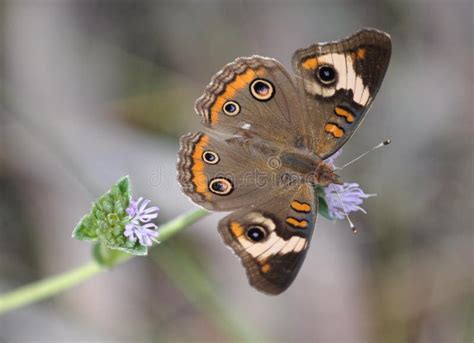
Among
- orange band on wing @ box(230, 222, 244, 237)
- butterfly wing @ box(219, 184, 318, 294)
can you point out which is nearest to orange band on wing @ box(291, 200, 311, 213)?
butterfly wing @ box(219, 184, 318, 294)

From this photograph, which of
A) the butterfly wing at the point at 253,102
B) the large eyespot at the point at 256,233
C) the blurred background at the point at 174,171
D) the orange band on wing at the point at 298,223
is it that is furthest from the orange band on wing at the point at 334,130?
the blurred background at the point at 174,171

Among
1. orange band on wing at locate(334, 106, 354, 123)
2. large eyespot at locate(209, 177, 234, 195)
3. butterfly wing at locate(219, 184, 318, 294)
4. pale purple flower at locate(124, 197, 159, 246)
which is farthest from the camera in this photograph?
orange band on wing at locate(334, 106, 354, 123)

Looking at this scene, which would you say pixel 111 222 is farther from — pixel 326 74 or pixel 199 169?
pixel 326 74

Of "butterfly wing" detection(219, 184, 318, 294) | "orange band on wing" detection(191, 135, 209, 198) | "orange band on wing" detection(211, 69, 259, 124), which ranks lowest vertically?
"butterfly wing" detection(219, 184, 318, 294)

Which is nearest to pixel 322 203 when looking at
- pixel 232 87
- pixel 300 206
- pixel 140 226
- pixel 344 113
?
pixel 300 206

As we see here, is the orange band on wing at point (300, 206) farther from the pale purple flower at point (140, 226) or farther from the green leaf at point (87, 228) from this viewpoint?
the green leaf at point (87, 228)

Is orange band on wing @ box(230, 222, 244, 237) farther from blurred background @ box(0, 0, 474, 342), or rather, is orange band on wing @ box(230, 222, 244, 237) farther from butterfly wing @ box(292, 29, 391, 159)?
blurred background @ box(0, 0, 474, 342)
